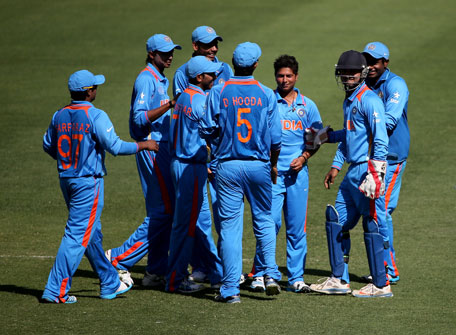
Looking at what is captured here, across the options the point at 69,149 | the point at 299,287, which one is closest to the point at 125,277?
the point at 69,149

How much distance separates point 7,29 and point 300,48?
7504 mm

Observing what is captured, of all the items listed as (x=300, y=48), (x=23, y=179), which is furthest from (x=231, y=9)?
(x=23, y=179)

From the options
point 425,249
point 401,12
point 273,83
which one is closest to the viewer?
point 425,249

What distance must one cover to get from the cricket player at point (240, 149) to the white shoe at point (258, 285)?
20.7 inches

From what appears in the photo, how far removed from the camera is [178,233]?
7.74m

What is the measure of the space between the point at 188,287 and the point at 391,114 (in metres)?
2.67

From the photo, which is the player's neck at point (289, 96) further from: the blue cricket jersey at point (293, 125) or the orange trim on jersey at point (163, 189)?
the orange trim on jersey at point (163, 189)

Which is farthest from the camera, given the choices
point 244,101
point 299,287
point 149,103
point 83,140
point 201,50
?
point 201,50

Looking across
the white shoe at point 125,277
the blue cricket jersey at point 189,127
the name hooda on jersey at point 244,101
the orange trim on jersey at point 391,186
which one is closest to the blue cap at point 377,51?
the orange trim on jersey at point 391,186

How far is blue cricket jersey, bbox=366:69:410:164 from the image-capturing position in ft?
26.4

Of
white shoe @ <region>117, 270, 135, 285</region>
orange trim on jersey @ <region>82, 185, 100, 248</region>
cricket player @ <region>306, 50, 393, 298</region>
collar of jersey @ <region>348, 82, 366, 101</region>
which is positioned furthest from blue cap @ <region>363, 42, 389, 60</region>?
white shoe @ <region>117, 270, 135, 285</region>

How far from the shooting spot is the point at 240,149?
7.25 meters

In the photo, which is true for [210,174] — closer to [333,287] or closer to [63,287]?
[333,287]

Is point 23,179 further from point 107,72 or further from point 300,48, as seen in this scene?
point 300,48
